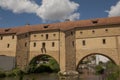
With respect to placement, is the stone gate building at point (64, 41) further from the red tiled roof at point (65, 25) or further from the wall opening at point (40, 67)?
the wall opening at point (40, 67)

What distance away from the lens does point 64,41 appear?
34219 mm

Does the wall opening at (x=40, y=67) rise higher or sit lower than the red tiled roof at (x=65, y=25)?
lower

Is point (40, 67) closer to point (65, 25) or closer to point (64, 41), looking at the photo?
point (64, 41)

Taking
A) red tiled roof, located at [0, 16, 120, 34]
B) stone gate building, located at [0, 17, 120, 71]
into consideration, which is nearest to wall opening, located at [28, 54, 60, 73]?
stone gate building, located at [0, 17, 120, 71]

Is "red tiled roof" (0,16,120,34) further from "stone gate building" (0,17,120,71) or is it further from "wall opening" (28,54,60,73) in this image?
"wall opening" (28,54,60,73)

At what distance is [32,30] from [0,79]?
12.6 metres

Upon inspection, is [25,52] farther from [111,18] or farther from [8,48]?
[111,18]

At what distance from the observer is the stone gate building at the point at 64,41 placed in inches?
1214

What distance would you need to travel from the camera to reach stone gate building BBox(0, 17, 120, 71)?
30.8 m

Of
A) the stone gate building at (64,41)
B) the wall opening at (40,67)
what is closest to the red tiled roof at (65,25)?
the stone gate building at (64,41)

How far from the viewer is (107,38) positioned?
3084 cm

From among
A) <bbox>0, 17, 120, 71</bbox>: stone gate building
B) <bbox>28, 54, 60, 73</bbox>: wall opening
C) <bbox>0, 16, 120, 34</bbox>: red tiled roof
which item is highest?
<bbox>0, 16, 120, 34</bbox>: red tiled roof

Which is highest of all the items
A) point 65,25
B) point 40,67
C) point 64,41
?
point 65,25

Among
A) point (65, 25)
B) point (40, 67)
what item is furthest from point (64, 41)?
point (40, 67)
